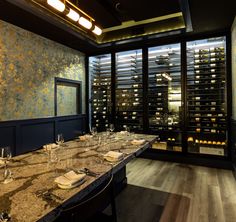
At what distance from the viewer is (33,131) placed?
3.75m

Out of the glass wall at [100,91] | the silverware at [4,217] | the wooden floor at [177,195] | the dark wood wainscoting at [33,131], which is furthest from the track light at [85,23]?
the glass wall at [100,91]

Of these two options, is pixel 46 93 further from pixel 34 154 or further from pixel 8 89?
pixel 34 154

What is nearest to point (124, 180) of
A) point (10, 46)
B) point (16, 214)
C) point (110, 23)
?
point (16, 214)

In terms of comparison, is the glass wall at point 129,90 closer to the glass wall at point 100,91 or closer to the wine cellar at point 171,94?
the wine cellar at point 171,94

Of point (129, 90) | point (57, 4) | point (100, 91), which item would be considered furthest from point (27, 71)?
point (129, 90)

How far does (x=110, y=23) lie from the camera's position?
3486 mm

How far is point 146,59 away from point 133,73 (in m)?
0.48

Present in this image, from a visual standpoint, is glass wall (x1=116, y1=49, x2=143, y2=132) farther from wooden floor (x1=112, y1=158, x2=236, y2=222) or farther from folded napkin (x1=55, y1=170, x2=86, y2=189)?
folded napkin (x1=55, y1=170, x2=86, y2=189)

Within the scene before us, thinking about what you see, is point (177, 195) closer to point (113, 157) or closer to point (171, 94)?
point (113, 157)

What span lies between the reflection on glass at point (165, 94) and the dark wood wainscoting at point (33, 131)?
7.06 feet

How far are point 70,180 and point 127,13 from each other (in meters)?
3.01

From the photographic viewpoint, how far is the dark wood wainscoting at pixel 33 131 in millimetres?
3281

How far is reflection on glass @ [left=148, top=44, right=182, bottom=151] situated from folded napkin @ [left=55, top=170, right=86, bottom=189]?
3465mm

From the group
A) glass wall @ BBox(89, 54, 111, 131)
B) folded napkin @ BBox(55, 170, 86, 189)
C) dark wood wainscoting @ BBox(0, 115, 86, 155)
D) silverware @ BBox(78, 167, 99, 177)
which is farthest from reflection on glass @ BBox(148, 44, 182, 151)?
folded napkin @ BBox(55, 170, 86, 189)
